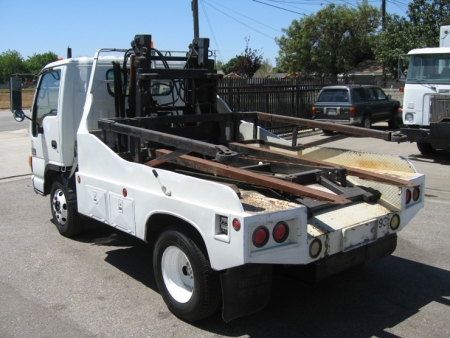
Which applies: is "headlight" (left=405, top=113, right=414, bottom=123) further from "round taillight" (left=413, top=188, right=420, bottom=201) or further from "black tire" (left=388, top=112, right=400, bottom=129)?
"round taillight" (left=413, top=188, right=420, bottom=201)

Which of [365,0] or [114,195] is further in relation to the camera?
[365,0]

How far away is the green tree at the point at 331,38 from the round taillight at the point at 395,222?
34.8m

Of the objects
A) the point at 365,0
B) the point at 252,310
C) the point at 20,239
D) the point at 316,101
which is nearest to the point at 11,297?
the point at 20,239

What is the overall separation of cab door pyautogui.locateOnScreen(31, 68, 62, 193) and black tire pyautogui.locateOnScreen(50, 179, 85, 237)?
30cm

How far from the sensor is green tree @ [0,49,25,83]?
344ft

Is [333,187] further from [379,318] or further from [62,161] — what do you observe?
[62,161]

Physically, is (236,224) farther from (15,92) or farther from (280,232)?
(15,92)

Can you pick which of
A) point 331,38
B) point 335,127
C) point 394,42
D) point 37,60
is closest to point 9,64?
point 37,60

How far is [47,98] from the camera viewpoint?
6977 mm

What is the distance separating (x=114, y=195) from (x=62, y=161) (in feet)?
6.01

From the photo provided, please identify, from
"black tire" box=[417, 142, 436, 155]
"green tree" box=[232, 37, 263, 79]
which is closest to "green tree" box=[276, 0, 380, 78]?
"green tree" box=[232, 37, 263, 79]

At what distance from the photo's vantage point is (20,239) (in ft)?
22.5

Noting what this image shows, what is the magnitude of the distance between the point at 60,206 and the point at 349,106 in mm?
13108

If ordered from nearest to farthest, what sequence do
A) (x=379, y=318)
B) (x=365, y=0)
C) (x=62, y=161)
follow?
(x=379, y=318) → (x=62, y=161) → (x=365, y=0)
